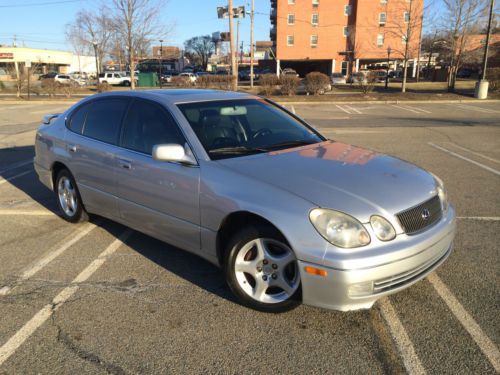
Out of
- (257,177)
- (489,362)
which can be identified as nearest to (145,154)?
(257,177)

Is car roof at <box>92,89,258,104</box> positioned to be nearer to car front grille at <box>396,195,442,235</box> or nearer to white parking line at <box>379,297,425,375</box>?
car front grille at <box>396,195,442,235</box>

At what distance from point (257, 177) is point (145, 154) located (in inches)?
48.8

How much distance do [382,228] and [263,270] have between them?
0.88 metres

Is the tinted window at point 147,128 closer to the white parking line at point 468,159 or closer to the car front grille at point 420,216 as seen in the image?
the car front grille at point 420,216

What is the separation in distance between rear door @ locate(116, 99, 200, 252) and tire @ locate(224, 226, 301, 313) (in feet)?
1.47

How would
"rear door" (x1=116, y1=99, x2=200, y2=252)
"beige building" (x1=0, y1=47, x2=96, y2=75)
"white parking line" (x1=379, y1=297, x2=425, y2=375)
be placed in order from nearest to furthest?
"white parking line" (x1=379, y1=297, x2=425, y2=375)
"rear door" (x1=116, y1=99, x2=200, y2=252)
"beige building" (x1=0, y1=47, x2=96, y2=75)

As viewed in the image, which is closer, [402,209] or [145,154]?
[402,209]

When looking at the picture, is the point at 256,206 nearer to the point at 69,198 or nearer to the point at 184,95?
the point at 184,95

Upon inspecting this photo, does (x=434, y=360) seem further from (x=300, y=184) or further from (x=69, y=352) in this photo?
(x=69, y=352)

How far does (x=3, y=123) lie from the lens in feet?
51.7

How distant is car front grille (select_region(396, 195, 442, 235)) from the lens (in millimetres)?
2855

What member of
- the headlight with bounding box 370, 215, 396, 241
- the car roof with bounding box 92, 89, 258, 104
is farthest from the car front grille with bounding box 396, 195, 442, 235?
the car roof with bounding box 92, 89, 258, 104

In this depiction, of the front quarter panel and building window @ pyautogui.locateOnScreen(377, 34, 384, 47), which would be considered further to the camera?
building window @ pyautogui.locateOnScreen(377, 34, 384, 47)

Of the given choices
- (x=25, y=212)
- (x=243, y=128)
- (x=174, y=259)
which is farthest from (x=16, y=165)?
(x=243, y=128)
